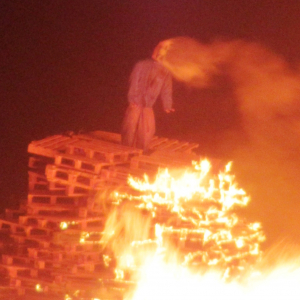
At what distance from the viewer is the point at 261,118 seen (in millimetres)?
13117

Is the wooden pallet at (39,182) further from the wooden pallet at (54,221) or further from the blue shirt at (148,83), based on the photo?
the blue shirt at (148,83)

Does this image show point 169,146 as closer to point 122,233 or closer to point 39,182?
point 122,233

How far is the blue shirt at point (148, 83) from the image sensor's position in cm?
994

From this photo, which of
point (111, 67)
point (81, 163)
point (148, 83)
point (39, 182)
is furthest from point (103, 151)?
point (111, 67)

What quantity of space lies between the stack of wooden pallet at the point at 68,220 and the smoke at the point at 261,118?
3.35 m

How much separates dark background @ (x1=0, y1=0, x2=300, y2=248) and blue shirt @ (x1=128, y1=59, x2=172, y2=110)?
248 centimetres

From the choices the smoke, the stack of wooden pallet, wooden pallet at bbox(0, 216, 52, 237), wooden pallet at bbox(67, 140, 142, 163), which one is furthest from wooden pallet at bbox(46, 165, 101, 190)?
the smoke

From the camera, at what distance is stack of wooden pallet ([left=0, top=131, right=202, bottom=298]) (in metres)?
9.03

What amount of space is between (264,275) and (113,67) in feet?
16.7

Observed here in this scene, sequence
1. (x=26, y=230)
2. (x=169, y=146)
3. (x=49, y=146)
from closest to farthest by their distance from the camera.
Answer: (x=26, y=230) < (x=49, y=146) < (x=169, y=146)

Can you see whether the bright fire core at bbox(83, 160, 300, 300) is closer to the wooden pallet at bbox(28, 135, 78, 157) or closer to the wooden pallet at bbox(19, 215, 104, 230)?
the wooden pallet at bbox(19, 215, 104, 230)

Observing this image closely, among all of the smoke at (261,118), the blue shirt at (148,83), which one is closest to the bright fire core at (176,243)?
the blue shirt at (148,83)

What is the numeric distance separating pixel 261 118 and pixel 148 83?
12.5 feet

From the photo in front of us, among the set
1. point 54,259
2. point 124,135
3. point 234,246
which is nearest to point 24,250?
point 54,259
